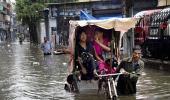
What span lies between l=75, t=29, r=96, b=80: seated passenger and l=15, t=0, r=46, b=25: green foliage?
45904 millimetres

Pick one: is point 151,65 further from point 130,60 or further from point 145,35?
point 130,60

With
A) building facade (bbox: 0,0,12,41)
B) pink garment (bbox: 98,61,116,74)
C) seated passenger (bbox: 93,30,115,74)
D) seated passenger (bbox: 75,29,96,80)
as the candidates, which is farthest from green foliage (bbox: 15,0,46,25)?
pink garment (bbox: 98,61,116,74)

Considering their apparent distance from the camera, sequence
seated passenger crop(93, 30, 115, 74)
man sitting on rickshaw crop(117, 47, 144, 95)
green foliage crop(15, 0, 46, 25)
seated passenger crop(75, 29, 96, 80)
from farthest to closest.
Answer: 1. green foliage crop(15, 0, 46, 25)
2. seated passenger crop(93, 30, 115, 74)
3. seated passenger crop(75, 29, 96, 80)
4. man sitting on rickshaw crop(117, 47, 144, 95)

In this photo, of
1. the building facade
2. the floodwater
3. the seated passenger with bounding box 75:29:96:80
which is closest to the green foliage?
the floodwater

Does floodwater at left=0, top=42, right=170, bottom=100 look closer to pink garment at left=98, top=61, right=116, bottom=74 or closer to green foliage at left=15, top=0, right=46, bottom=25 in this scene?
pink garment at left=98, top=61, right=116, bottom=74

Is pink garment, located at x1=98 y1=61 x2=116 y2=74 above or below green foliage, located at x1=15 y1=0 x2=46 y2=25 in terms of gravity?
below

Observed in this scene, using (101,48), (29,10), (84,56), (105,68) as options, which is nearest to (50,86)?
(101,48)

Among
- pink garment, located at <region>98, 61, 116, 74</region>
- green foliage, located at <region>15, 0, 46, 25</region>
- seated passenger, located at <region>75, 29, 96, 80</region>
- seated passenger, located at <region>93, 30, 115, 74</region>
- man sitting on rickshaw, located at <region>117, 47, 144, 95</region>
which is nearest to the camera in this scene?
man sitting on rickshaw, located at <region>117, 47, 144, 95</region>

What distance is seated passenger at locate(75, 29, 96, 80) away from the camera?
13594 mm

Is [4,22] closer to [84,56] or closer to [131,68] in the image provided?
[84,56]

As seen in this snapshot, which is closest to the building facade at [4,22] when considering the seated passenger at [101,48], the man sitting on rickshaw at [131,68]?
the seated passenger at [101,48]

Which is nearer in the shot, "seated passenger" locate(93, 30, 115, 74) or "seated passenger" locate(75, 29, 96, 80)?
"seated passenger" locate(75, 29, 96, 80)

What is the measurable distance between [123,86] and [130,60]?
3.16 feet

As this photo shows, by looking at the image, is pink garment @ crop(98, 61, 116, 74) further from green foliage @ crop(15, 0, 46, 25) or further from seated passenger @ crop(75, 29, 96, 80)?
green foliage @ crop(15, 0, 46, 25)
